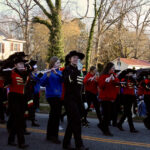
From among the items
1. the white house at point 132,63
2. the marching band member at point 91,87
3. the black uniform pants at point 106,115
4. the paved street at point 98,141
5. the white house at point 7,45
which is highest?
the white house at point 7,45

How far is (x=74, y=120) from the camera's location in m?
5.82

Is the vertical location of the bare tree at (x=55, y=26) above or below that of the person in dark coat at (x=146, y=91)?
above

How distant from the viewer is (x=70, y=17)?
37.5m

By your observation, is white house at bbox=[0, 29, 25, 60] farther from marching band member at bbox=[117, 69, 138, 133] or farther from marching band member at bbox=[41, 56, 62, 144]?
marching band member at bbox=[41, 56, 62, 144]

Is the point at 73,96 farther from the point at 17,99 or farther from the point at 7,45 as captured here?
the point at 7,45

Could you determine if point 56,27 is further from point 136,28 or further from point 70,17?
point 136,28

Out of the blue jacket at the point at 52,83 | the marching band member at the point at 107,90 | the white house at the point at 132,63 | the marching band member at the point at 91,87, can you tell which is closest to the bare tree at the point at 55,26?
the white house at the point at 132,63

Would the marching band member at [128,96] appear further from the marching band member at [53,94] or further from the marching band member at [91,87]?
the marching band member at [53,94]

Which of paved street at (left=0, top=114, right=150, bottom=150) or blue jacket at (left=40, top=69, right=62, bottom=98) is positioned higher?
blue jacket at (left=40, top=69, right=62, bottom=98)

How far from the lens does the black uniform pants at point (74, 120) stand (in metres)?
5.72

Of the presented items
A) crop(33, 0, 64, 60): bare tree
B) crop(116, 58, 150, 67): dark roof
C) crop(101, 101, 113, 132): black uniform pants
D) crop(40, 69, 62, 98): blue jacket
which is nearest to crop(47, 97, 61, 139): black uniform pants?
crop(40, 69, 62, 98): blue jacket

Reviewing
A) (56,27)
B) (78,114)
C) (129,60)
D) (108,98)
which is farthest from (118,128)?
(129,60)

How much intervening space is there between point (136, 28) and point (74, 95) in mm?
45999

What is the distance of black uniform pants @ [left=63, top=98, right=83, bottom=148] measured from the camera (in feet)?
18.8
